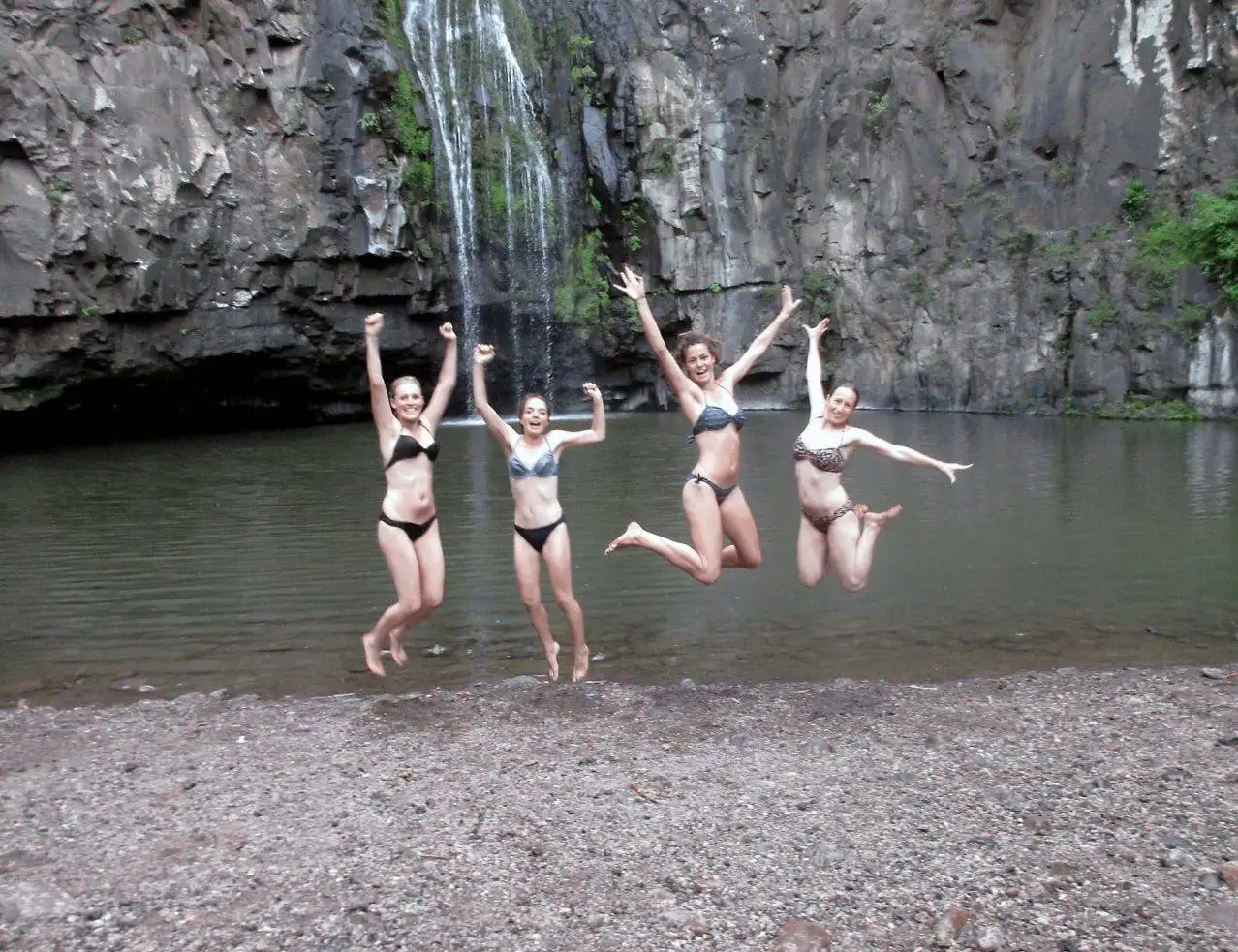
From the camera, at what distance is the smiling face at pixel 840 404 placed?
6473 millimetres

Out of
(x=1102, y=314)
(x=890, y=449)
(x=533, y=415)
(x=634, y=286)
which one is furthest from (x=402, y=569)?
(x=1102, y=314)

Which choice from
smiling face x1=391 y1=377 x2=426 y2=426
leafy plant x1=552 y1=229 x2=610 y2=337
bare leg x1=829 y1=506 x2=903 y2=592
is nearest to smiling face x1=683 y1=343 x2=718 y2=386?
bare leg x1=829 y1=506 x2=903 y2=592

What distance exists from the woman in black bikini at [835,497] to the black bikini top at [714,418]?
48 cm

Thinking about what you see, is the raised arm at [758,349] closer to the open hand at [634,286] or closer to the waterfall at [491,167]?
A: the open hand at [634,286]

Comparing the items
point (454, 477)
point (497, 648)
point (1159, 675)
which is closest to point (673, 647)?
point (497, 648)

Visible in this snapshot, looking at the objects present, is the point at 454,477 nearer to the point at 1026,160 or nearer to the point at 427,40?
the point at 427,40

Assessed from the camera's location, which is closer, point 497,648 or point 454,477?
point 497,648

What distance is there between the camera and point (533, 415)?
616cm

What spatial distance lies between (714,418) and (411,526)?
211 centimetres

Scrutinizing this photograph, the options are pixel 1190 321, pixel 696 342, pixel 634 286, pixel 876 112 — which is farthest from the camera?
pixel 876 112

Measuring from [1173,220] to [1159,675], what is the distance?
24487mm

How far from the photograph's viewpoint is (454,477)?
17.2 m

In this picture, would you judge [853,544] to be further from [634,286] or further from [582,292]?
[582,292]

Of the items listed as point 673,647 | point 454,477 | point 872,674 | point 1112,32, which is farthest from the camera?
point 1112,32
